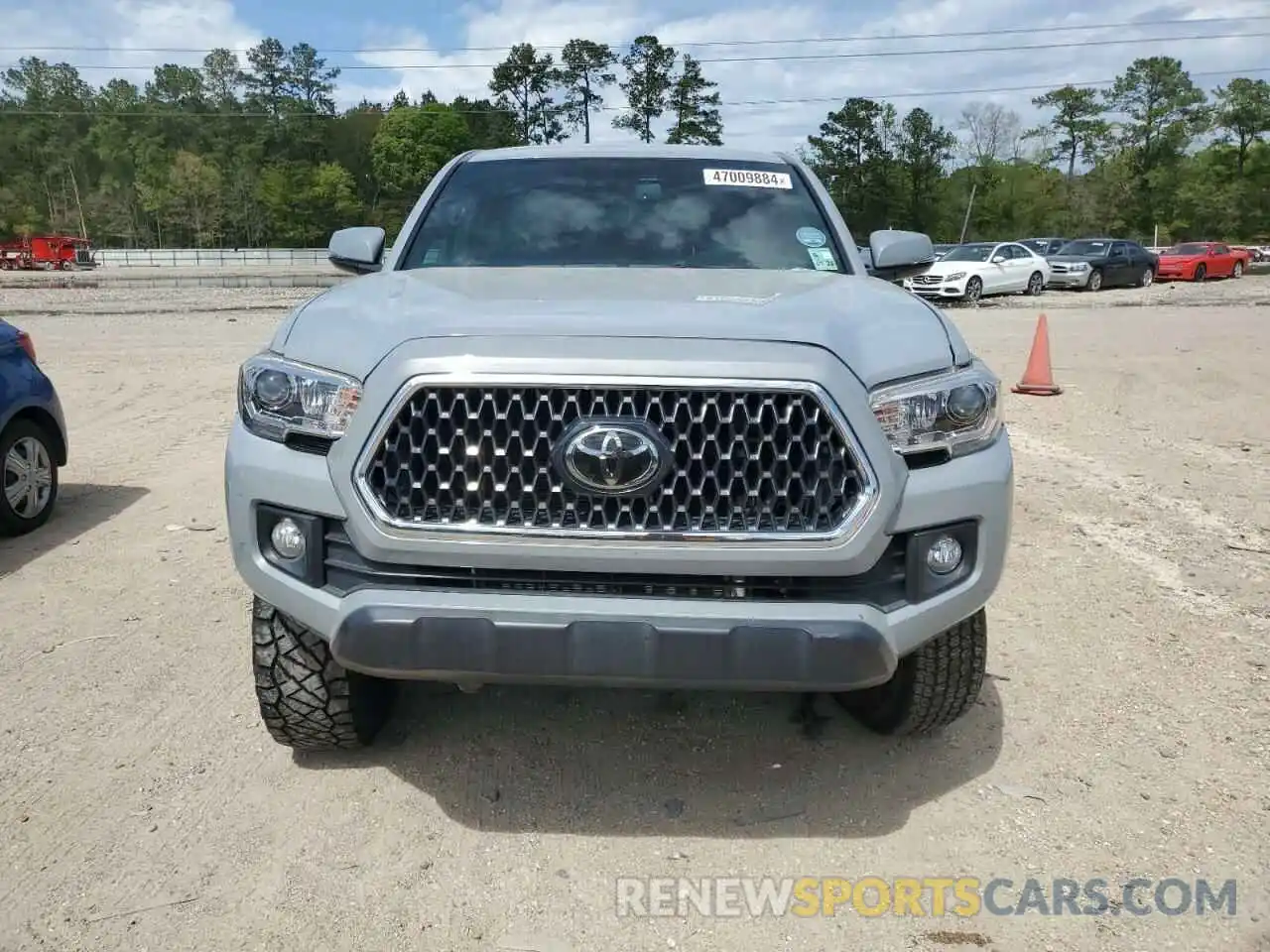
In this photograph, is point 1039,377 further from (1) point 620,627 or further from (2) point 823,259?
(1) point 620,627

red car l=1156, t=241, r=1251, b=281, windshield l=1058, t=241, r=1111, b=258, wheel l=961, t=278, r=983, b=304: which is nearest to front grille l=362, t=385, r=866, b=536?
wheel l=961, t=278, r=983, b=304

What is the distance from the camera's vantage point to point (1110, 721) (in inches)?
141

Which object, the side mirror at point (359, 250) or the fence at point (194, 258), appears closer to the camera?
the side mirror at point (359, 250)

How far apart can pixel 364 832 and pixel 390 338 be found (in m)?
1.40

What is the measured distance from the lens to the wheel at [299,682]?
3.05 m

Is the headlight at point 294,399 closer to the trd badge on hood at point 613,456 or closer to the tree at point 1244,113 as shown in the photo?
the trd badge on hood at point 613,456

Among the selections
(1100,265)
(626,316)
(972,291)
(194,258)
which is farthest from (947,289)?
(194,258)

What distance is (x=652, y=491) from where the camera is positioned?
2.53 metres

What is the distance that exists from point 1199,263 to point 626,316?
126 feet

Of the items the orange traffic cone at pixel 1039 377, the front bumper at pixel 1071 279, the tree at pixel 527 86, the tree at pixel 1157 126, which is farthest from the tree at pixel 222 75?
the orange traffic cone at pixel 1039 377

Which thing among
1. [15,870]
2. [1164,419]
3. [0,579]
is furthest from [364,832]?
[1164,419]

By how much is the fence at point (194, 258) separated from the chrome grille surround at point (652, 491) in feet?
209

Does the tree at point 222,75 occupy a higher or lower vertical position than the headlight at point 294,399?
higher

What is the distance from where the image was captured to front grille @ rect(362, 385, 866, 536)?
A: 254 centimetres
